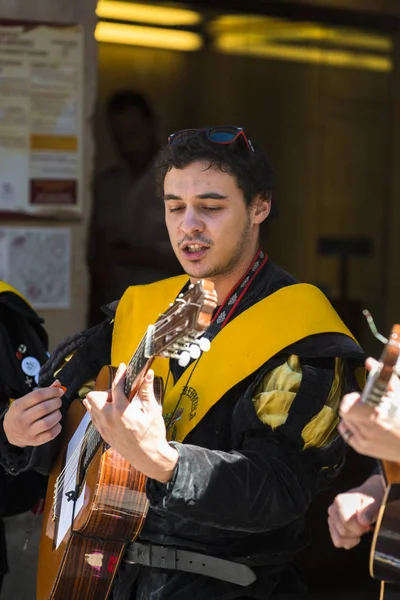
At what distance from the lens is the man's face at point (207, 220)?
2.59 metres

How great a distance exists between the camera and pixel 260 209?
107 inches

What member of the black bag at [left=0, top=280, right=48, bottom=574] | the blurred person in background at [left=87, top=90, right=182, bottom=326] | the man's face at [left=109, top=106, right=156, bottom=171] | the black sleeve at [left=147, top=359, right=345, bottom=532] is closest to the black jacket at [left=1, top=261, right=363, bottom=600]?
the black sleeve at [left=147, top=359, right=345, bottom=532]

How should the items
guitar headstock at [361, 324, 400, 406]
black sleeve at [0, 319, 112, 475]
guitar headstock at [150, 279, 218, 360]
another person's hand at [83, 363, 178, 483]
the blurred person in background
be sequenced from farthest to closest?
1. the blurred person in background
2. black sleeve at [0, 319, 112, 475]
3. another person's hand at [83, 363, 178, 483]
4. guitar headstock at [150, 279, 218, 360]
5. guitar headstock at [361, 324, 400, 406]

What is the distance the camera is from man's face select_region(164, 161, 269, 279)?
102 inches

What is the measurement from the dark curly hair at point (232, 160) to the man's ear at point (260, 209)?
1 cm

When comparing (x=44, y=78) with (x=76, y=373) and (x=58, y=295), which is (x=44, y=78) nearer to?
(x=58, y=295)

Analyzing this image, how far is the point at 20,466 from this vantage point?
299cm

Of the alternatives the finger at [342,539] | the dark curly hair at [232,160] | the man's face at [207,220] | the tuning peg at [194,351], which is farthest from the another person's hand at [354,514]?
the dark curly hair at [232,160]

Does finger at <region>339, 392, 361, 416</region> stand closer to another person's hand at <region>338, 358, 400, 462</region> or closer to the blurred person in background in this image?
another person's hand at <region>338, 358, 400, 462</region>

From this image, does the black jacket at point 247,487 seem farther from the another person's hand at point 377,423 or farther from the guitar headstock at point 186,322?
the another person's hand at point 377,423

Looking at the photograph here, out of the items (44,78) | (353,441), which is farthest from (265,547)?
(44,78)

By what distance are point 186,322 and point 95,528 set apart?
65cm

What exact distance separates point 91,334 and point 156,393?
1.73 feet

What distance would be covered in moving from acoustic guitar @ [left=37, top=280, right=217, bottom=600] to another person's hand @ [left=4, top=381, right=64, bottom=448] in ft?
0.30
